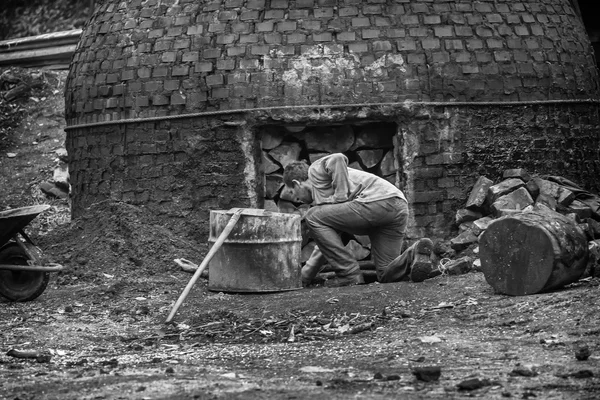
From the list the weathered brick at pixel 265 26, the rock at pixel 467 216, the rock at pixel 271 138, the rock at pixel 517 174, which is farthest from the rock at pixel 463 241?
the weathered brick at pixel 265 26

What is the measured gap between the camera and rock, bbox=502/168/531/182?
10.7 meters

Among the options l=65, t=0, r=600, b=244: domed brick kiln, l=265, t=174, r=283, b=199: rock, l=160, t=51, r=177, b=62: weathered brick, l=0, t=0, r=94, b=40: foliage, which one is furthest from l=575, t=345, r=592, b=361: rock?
l=0, t=0, r=94, b=40: foliage

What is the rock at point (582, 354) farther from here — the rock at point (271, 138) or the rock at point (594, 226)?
the rock at point (271, 138)

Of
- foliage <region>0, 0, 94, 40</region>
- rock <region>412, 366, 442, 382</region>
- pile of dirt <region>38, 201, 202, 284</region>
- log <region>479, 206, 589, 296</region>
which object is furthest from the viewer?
foliage <region>0, 0, 94, 40</region>

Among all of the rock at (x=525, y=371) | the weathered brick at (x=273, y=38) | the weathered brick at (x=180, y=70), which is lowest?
the rock at (x=525, y=371)

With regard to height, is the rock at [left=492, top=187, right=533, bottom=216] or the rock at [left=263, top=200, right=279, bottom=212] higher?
the rock at [left=263, top=200, right=279, bottom=212]

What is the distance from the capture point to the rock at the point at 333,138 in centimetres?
1085

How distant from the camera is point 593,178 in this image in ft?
37.5

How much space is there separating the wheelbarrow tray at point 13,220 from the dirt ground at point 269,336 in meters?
0.57

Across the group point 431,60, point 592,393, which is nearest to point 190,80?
point 431,60

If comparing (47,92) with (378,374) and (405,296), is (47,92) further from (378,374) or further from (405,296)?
(378,374)

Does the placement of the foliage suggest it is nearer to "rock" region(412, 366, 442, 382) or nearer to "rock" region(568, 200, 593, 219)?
"rock" region(568, 200, 593, 219)

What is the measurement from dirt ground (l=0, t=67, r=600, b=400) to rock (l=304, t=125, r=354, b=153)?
5.26 feet

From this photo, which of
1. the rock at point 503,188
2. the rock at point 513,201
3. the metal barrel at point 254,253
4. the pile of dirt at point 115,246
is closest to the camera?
the metal barrel at point 254,253
